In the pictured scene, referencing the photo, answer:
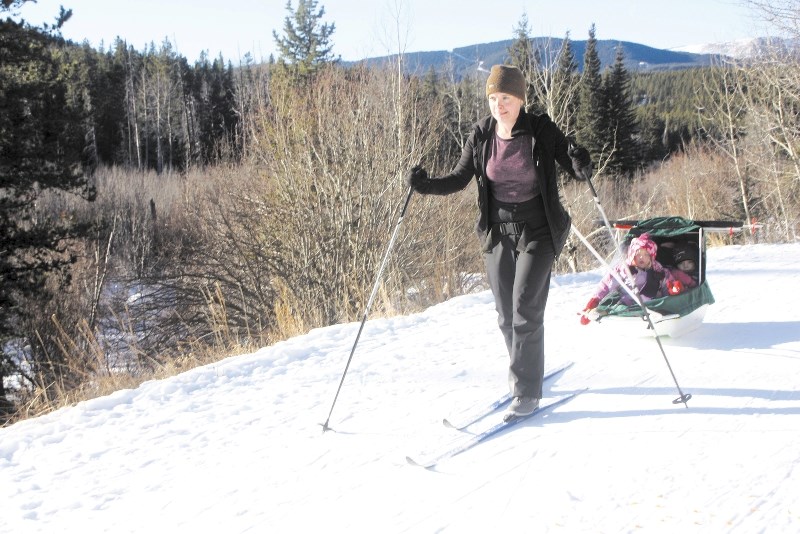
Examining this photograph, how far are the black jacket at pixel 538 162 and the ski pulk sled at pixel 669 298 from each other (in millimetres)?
1497

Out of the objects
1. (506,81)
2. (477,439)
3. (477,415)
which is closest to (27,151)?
(506,81)

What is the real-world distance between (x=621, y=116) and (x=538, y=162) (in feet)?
155

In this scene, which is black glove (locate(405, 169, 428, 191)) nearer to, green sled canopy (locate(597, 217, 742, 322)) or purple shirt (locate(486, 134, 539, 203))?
purple shirt (locate(486, 134, 539, 203))

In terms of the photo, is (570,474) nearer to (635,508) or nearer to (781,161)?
(635,508)

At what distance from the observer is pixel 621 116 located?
47.8m

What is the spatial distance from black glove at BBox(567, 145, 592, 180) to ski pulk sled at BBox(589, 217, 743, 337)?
1572 millimetres

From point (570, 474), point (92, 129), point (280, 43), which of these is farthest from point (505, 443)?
point (92, 129)

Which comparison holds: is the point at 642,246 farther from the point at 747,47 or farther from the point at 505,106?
the point at 747,47

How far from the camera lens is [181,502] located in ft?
10.8

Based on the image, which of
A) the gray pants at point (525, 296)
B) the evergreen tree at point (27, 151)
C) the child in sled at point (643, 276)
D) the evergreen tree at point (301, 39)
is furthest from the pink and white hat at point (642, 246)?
the evergreen tree at point (301, 39)

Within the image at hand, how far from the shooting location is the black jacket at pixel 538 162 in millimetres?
4004

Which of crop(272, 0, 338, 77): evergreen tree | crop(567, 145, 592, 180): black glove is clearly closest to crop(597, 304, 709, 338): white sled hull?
crop(567, 145, 592, 180): black glove

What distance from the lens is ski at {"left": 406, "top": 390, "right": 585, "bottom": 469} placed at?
3506mm

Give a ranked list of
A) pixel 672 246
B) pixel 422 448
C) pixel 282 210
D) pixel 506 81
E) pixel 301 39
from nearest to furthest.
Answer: pixel 422 448 < pixel 506 81 < pixel 672 246 < pixel 282 210 < pixel 301 39
